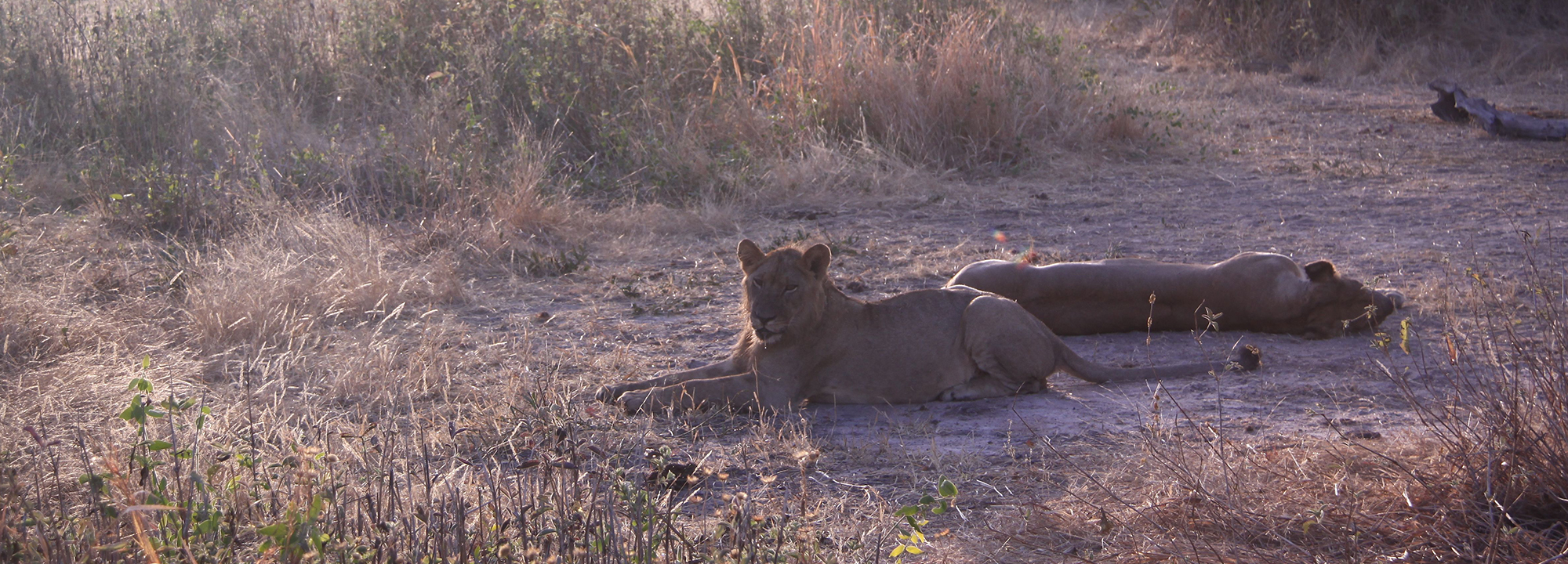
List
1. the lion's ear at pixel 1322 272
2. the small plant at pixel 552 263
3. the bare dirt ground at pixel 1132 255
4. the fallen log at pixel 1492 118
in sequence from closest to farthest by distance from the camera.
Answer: the bare dirt ground at pixel 1132 255
the lion's ear at pixel 1322 272
the small plant at pixel 552 263
the fallen log at pixel 1492 118

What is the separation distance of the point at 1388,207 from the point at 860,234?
3.85 meters

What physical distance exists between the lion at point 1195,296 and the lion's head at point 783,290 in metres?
1.38

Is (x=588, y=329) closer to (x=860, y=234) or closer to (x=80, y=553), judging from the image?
(x=860, y=234)

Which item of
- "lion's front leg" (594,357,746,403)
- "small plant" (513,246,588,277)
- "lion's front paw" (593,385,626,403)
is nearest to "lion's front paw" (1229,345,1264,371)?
"lion's front leg" (594,357,746,403)

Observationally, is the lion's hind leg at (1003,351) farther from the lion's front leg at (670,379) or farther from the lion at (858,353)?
the lion's front leg at (670,379)

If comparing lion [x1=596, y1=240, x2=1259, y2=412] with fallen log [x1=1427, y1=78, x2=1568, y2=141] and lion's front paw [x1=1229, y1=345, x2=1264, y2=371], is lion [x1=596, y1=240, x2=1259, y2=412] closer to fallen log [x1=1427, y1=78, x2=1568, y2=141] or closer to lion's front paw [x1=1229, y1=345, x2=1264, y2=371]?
lion's front paw [x1=1229, y1=345, x2=1264, y2=371]

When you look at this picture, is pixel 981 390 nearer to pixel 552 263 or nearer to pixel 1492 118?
pixel 552 263

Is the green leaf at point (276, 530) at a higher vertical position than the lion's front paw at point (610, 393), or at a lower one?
higher

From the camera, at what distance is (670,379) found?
190 inches

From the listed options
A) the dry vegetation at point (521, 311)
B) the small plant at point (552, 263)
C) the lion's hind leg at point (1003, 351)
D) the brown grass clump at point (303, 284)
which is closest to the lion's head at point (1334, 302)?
the dry vegetation at point (521, 311)

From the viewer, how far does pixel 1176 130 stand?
452 inches

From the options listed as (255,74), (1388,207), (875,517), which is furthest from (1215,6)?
(875,517)

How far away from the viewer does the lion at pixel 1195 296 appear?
217 inches

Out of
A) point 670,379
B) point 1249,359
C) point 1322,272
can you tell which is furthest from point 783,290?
point 1322,272
